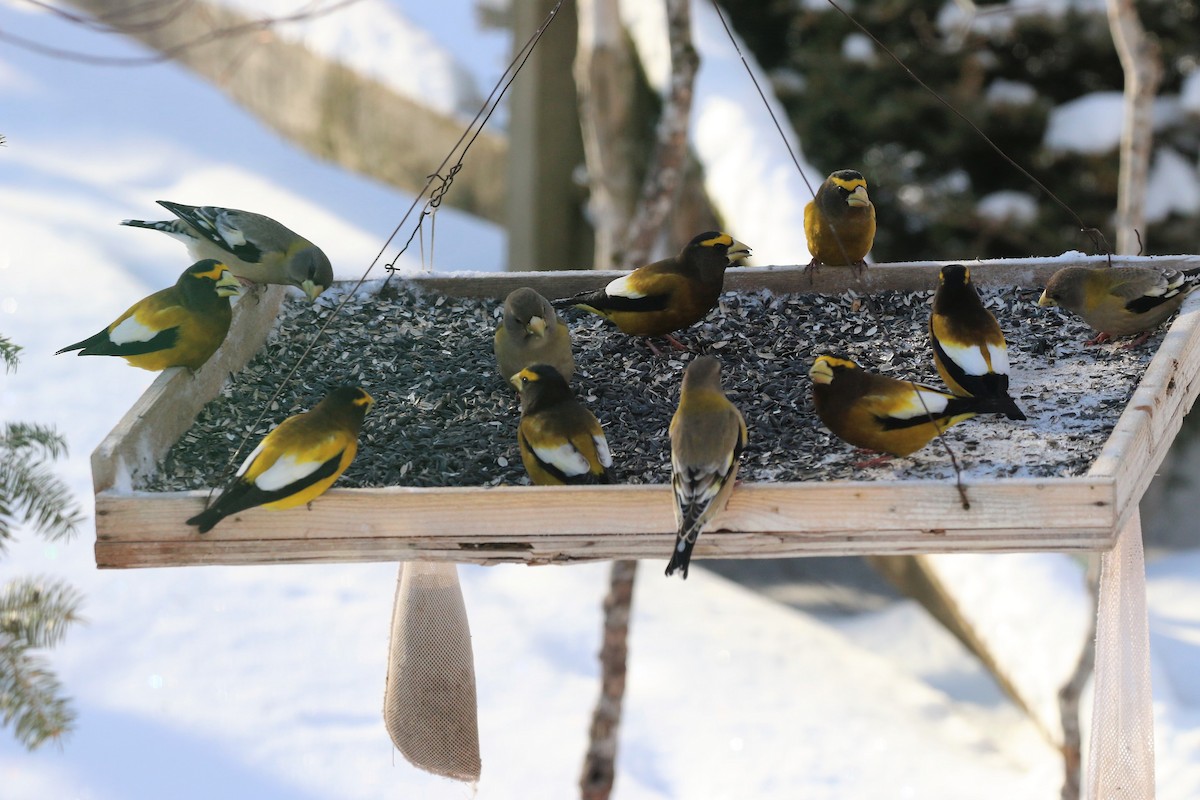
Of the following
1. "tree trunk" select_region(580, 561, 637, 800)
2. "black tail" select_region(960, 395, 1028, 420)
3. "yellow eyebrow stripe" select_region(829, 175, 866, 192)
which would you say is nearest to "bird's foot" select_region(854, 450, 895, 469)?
"black tail" select_region(960, 395, 1028, 420)

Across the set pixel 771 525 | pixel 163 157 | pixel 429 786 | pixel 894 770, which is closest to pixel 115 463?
pixel 771 525

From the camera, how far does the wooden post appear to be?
803 cm

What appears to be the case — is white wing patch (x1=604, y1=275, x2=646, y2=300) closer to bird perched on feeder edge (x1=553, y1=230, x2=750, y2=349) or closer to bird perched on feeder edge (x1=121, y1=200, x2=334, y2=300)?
bird perched on feeder edge (x1=553, y1=230, x2=750, y2=349)

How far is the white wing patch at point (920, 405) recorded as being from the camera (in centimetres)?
245

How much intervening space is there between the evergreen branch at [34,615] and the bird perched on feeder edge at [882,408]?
146 cm

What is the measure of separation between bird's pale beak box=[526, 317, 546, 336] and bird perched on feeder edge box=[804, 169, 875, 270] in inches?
38.2

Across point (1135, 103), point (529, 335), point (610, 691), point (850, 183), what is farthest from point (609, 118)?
point (529, 335)

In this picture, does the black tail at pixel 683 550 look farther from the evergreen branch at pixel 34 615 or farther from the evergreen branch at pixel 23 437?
the evergreen branch at pixel 23 437

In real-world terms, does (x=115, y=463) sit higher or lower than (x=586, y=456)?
lower

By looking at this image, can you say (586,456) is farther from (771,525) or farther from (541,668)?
(541,668)

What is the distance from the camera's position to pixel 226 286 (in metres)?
2.95

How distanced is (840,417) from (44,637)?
1.52 meters

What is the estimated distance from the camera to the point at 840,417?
2539 mm

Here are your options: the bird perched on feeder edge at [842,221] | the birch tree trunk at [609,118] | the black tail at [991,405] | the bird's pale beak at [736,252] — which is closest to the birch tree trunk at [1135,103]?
the birch tree trunk at [609,118]
